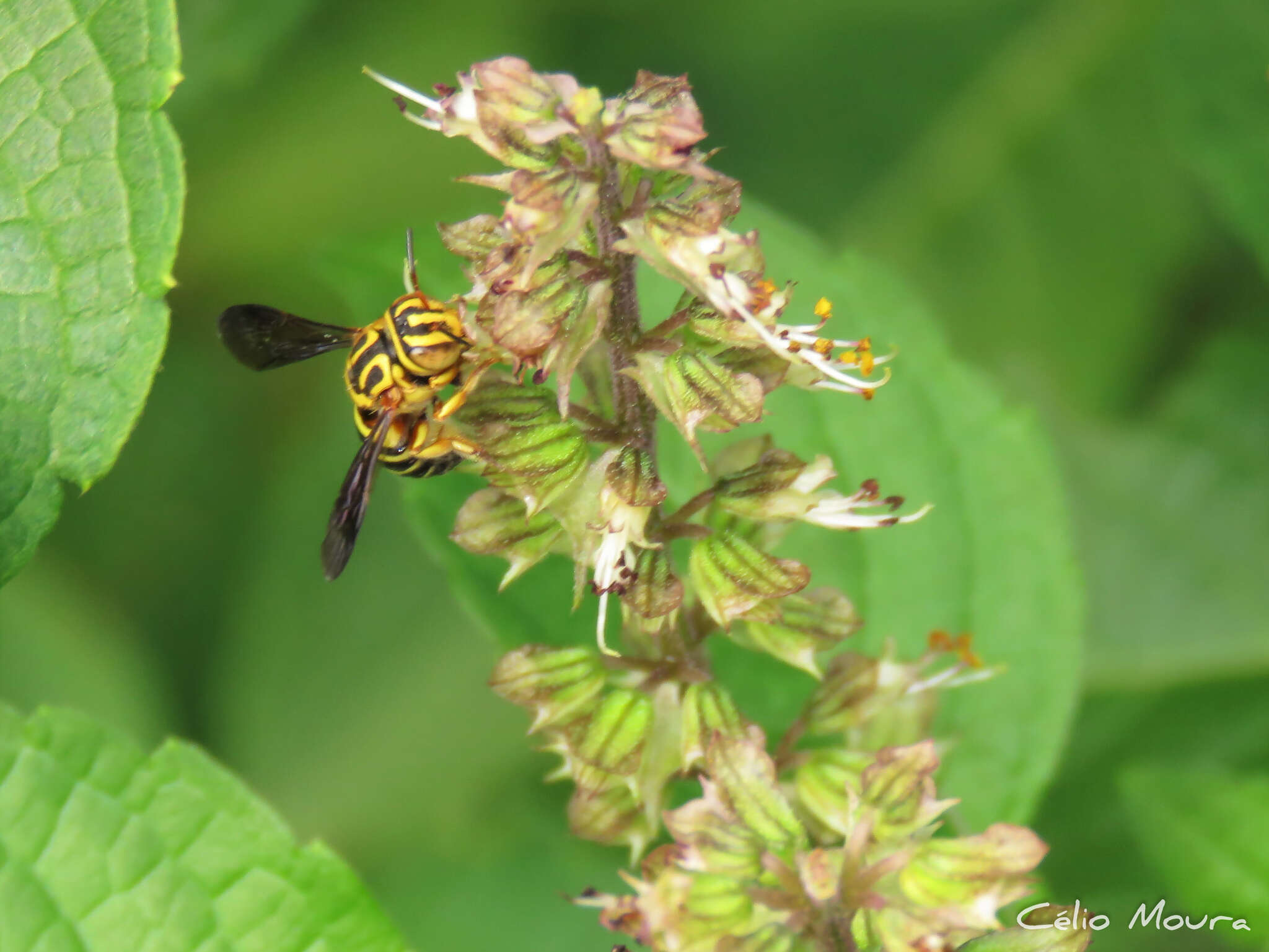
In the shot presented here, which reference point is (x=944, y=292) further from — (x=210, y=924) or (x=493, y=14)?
(x=210, y=924)

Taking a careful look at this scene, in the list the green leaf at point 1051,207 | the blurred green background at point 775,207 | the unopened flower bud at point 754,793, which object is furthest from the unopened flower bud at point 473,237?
the green leaf at point 1051,207

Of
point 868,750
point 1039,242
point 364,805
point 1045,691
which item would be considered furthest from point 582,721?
point 1039,242

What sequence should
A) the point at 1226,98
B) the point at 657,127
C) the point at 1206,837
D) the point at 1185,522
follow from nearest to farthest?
the point at 657,127, the point at 1206,837, the point at 1226,98, the point at 1185,522

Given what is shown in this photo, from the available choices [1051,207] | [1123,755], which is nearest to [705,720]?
[1123,755]

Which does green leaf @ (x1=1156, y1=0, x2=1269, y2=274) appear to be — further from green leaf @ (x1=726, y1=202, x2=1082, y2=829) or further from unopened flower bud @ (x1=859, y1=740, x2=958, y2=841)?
unopened flower bud @ (x1=859, y1=740, x2=958, y2=841)

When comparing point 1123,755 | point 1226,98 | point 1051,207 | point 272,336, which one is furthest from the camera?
point 1051,207

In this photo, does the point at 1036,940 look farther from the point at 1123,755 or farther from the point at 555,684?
the point at 1123,755
